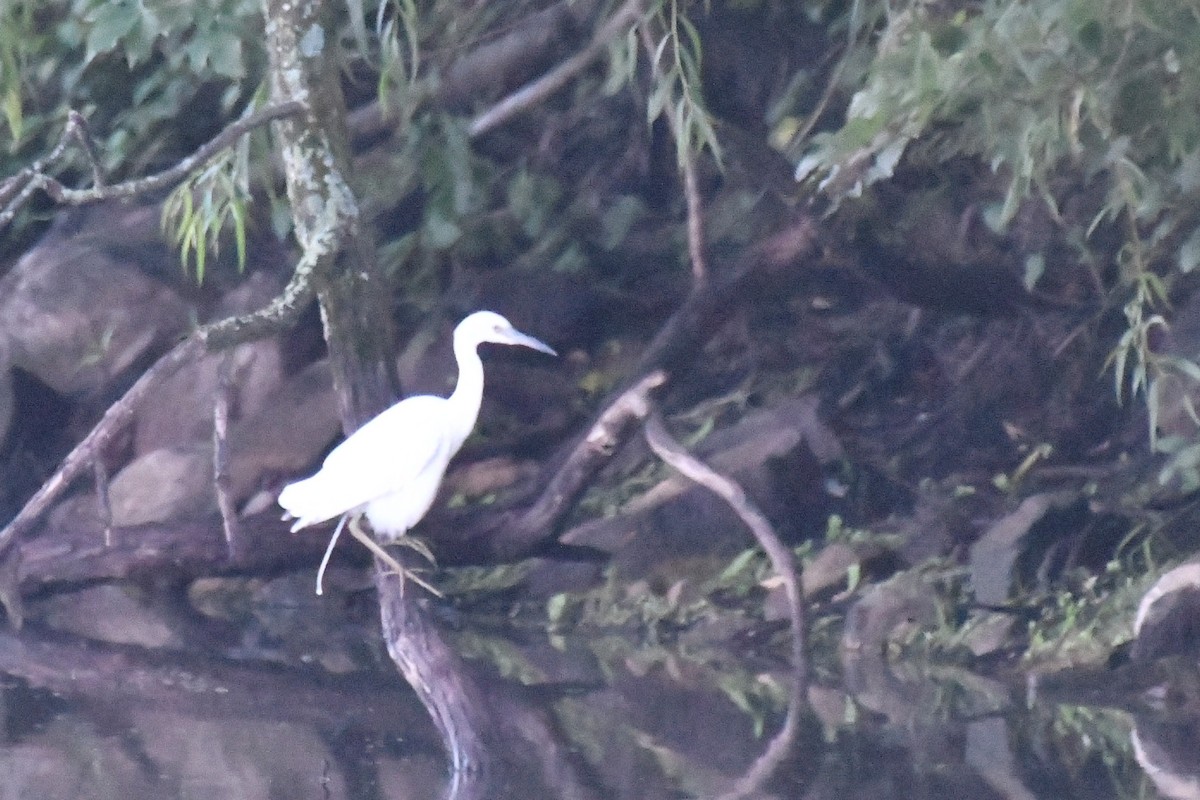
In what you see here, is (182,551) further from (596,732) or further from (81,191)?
(596,732)

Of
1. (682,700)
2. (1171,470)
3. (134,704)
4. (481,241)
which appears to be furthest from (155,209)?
(1171,470)

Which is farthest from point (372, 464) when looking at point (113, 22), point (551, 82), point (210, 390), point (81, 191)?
point (210, 390)

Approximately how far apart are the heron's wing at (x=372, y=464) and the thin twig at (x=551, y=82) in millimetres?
1424

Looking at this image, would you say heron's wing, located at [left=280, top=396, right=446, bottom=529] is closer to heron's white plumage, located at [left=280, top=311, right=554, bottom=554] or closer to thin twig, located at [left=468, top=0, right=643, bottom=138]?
heron's white plumage, located at [left=280, top=311, right=554, bottom=554]

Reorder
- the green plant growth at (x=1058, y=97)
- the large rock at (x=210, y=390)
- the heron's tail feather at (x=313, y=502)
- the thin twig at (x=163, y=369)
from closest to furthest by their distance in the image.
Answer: the green plant growth at (x=1058, y=97) → the thin twig at (x=163, y=369) → the heron's tail feather at (x=313, y=502) → the large rock at (x=210, y=390)

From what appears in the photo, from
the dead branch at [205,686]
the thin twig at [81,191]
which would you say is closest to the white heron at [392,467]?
the dead branch at [205,686]

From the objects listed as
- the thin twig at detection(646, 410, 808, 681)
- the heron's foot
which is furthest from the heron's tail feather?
the thin twig at detection(646, 410, 808, 681)

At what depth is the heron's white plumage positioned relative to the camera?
18.1ft

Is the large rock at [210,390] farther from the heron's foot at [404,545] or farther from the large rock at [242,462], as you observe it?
the heron's foot at [404,545]

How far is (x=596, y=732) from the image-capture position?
4965 millimetres

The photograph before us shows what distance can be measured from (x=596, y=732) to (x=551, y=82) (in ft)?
8.47

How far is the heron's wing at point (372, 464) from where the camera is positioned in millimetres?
5492

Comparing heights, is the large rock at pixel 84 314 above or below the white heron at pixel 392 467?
above

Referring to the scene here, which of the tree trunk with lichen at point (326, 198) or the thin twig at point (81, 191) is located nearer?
the thin twig at point (81, 191)
